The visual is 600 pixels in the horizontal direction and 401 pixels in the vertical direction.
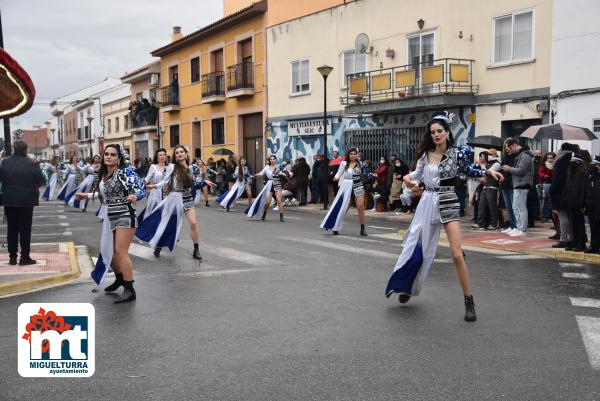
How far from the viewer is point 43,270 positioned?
908 centimetres

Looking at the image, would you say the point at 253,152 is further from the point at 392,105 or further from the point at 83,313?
the point at 83,313

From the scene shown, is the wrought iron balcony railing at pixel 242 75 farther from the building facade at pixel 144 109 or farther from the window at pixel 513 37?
the window at pixel 513 37

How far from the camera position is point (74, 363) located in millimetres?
4711

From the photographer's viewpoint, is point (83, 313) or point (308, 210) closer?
point (83, 313)

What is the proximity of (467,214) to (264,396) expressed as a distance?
571 inches

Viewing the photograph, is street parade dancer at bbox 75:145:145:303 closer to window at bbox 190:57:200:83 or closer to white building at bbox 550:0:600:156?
white building at bbox 550:0:600:156

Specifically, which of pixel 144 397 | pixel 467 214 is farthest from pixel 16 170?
pixel 467 214

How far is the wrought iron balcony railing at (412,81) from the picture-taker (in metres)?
18.7

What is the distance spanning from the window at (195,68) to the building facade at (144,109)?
474 cm

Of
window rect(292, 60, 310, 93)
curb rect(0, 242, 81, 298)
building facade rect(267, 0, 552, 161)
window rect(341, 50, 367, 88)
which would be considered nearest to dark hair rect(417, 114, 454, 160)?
curb rect(0, 242, 81, 298)

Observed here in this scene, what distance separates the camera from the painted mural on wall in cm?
1917

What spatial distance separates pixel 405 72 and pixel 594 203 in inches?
427

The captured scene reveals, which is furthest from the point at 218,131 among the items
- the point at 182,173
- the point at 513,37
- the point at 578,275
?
the point at 578,275

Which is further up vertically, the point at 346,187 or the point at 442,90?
the point at 442,90
